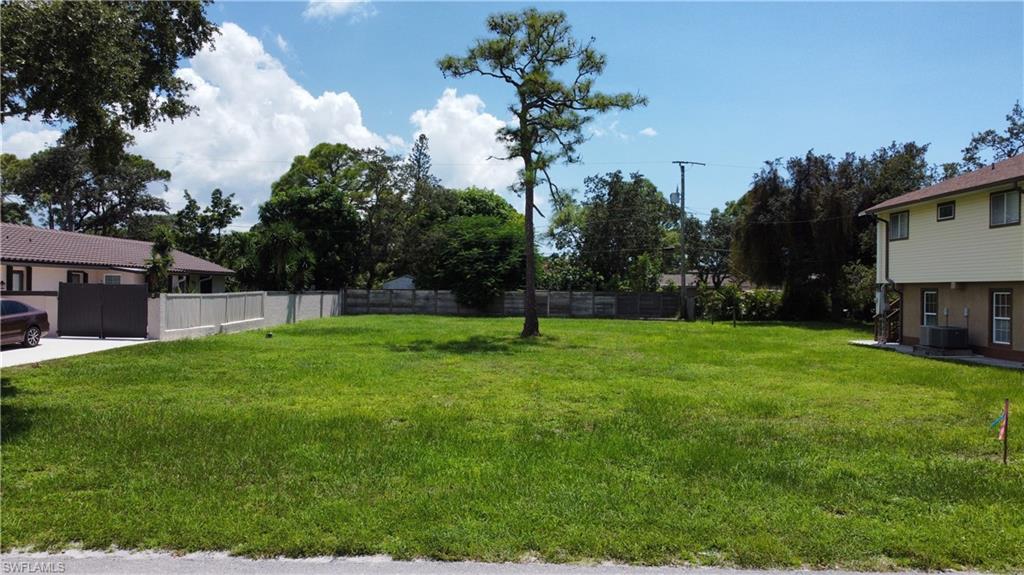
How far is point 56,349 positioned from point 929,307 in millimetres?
25167

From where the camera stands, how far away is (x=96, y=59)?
26.2ft

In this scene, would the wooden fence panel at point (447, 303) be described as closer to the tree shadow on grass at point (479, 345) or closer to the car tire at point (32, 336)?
the tree shadow on grass at point (479, 345)

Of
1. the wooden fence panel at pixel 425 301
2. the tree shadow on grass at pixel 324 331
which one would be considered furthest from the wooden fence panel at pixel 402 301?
the tree shadow on grass at pixel 324 331

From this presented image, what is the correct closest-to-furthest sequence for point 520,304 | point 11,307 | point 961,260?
1. point 11,307
2. point 961,260
3. point 520,304

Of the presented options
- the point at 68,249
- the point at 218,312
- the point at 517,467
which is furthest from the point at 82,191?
the point at 517,467

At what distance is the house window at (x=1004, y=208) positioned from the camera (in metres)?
15.8

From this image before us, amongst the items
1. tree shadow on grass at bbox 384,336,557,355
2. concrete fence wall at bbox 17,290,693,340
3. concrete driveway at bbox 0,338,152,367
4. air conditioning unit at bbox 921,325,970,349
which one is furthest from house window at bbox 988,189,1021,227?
concrete driveway at bbox 0,338,152,367

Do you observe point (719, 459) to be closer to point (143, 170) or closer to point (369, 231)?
point (369, 231)

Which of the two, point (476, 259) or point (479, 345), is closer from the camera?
point (479, 345)

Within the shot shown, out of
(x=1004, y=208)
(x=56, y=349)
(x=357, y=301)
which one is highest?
(x=1004, y=208)

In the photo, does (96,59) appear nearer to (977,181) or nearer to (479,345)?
(479,345)

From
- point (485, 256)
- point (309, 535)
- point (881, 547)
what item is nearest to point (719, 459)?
point (881, 547)

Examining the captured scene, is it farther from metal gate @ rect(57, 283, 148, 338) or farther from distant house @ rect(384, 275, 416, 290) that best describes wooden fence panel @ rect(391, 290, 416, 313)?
metal gate @ rect(57, 283, 148, 338)

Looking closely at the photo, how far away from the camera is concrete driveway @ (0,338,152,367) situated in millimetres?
13969
